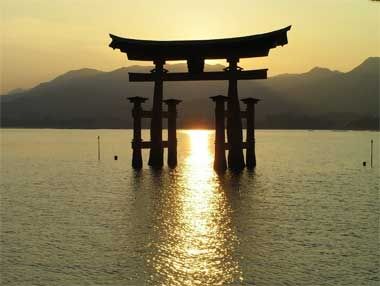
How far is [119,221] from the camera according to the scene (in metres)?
21.4

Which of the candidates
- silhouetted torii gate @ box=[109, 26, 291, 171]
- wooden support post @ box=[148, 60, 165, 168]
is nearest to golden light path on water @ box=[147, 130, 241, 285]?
silhouetted torii gate @ box=[109, 26, 291, 171]

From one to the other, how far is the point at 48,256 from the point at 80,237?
250cm

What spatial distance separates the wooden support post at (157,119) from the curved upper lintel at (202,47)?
843mm

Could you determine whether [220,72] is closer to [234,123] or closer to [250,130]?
[234,123]

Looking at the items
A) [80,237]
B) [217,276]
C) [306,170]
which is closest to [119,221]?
[80,237]

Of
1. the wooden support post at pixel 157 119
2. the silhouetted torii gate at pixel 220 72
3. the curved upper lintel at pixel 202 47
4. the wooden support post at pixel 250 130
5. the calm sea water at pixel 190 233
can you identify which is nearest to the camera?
the calm sea water at pixel 190 233

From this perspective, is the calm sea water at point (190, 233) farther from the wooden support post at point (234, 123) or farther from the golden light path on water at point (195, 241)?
the wooden support post at point (234, 123)

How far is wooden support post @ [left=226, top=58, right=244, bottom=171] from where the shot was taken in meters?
36.0

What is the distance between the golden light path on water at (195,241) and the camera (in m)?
14.1

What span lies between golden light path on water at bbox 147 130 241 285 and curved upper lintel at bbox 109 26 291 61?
399 inches

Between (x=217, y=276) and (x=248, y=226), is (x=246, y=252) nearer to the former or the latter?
(x=217, y=276)

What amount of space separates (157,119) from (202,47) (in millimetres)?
6045

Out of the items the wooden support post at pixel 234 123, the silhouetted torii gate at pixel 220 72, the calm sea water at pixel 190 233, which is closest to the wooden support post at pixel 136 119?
the silhouetted torii gate at pixel 220 72

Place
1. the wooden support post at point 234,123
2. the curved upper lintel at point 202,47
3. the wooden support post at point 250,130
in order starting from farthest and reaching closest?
the wooden support post at point 250,130
the wooden support post at point 234,123
the curved upper lintel at point 202,47
